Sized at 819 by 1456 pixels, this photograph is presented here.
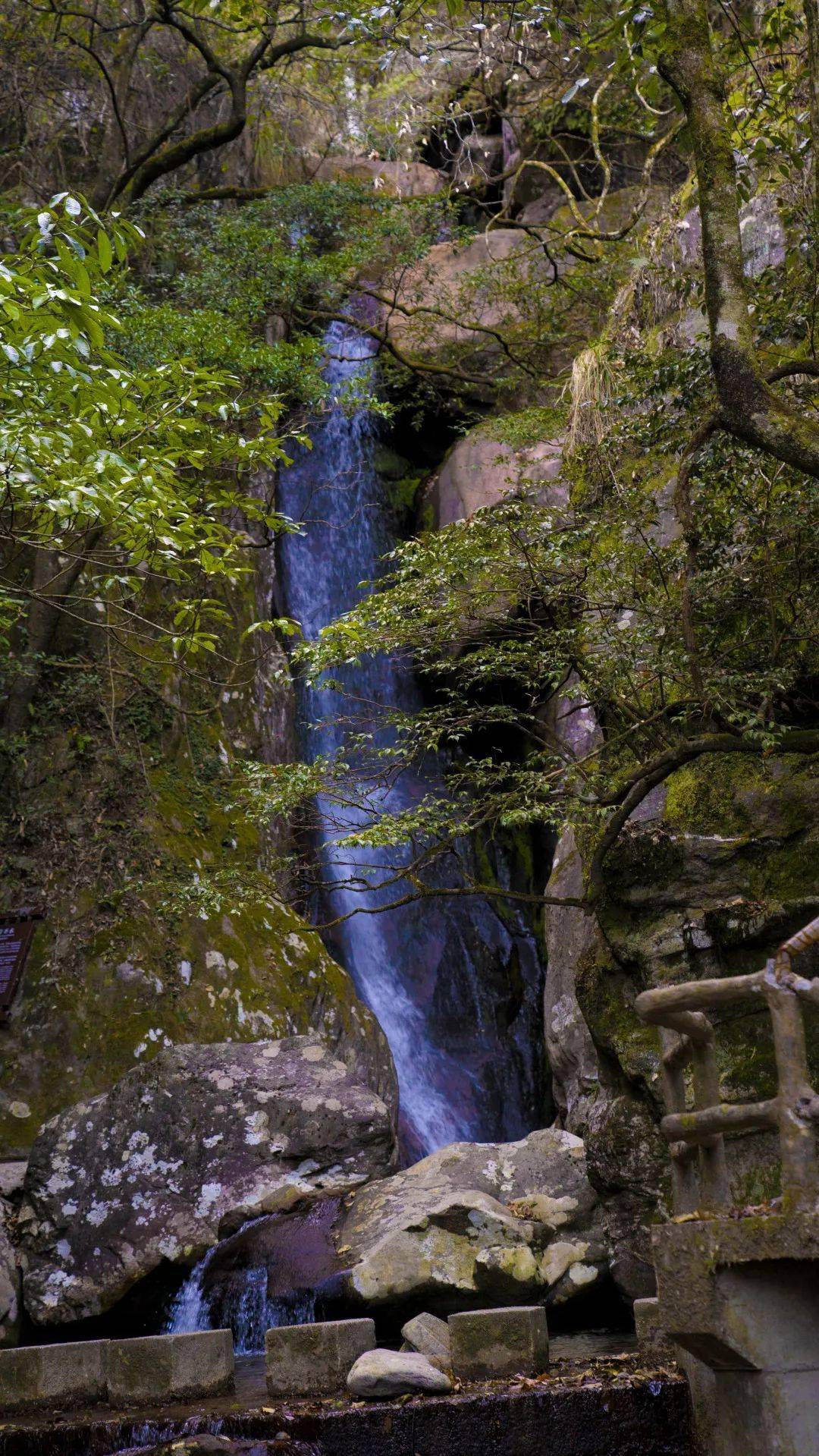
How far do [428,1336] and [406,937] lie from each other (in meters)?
8.87

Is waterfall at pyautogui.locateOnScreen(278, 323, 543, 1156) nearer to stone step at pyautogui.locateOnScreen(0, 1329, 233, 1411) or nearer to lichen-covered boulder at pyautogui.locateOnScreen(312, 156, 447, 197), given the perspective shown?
lichen-covered boulder at pyautogui.locateOnScreen(312, 156, 447, 197)

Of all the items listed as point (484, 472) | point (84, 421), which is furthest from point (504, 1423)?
point (484, 472)

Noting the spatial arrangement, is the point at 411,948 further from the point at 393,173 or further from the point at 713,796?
the point at 393,173

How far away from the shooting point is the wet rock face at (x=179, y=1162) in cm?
798

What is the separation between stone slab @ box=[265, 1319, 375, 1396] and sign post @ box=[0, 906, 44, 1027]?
5.34 m

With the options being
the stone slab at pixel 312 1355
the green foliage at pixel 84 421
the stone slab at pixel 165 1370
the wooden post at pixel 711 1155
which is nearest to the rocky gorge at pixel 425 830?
the stone slab at pixel 312 1355

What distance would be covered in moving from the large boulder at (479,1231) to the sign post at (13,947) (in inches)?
158

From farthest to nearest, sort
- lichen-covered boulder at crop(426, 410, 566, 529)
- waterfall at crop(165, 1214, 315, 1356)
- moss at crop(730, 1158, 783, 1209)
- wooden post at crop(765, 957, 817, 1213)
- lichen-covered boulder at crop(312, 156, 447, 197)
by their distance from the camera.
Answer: lichen-covered boulder at crop(312, 156, 447, 197) → lichen-covered boulder at crop(426, 410, 566, 529) → waterfall at crop(165, 1214, 315, 1356) → moss at crop(730, 1158, 783, 1209) → wooden post at crop(765, 957, 817, 1213)

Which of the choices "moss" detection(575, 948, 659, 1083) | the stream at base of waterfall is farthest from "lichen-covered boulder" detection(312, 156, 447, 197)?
"moss" detection(575, 948, 659, 1083)

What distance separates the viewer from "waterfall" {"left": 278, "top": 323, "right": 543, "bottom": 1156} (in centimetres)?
1379

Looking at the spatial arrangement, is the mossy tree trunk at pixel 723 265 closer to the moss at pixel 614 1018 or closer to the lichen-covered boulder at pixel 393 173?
the moss at pixel 614 1018

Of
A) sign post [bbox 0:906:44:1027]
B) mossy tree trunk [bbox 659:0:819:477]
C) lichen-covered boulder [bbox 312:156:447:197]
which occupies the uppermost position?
lichen-covered boulder [bbox 312:156:447:197]

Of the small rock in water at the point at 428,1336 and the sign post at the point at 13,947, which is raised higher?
the sign post at the point at 13,947

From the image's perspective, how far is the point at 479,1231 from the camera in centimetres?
743
